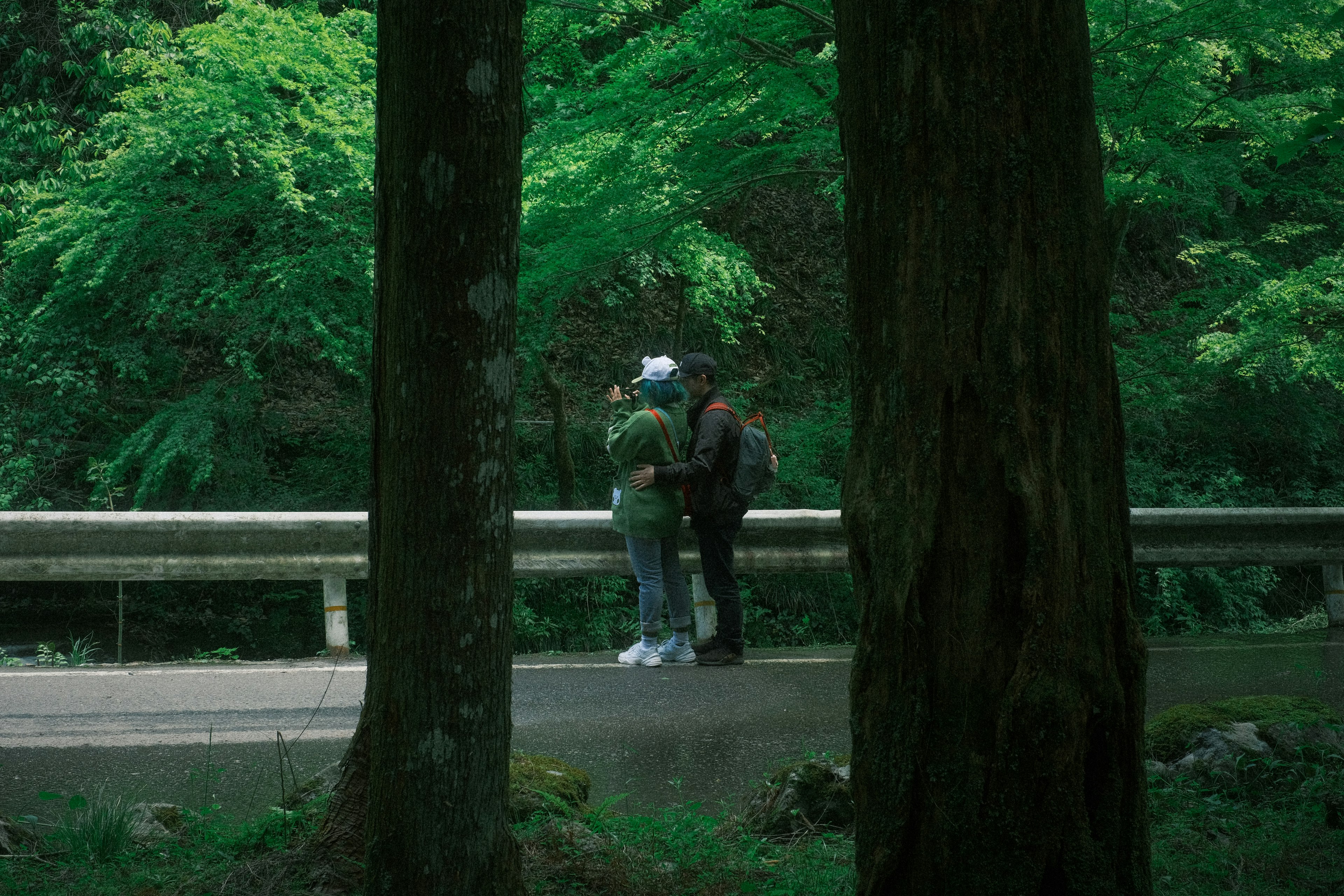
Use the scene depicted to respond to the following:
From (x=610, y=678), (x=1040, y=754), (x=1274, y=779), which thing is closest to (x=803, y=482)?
(x=610, y=678)

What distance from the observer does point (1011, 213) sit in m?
2.70

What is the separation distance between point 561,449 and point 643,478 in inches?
301

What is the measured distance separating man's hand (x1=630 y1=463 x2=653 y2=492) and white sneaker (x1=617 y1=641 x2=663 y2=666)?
4.06 feet

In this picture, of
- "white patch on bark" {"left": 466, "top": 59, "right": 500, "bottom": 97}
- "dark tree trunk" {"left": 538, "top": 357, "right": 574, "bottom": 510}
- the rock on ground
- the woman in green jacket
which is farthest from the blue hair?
"dark tree trunk" {"left": 538, "top": 357, "right": 574, "bottom": 510}

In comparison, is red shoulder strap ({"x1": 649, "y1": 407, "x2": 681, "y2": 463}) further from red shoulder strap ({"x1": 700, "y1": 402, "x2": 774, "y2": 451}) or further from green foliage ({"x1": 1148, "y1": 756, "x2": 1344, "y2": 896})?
green foliage ({"x1": 1148, "y1": 756, "x2": 1344, "y2": 896})

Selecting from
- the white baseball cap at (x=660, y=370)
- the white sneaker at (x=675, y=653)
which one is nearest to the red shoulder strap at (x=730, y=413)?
the white baseball cap at (x=660, y=370)

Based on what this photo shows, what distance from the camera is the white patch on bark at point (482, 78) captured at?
3.28 metres

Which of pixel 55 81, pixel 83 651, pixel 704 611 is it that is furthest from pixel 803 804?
pixel 55 81

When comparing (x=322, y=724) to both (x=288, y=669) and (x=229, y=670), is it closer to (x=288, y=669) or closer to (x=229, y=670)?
(x=288, y=669)

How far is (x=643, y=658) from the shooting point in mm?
8438

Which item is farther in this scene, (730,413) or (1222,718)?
(730,413)

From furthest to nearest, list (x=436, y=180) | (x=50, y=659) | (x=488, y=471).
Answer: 1. (x=50, y=659)
2. (x=488, y=471)
3. (x=436, y=180)

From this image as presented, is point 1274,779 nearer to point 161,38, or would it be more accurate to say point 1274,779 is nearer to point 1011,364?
point 1011,364

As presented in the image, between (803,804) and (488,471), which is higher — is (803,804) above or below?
below
